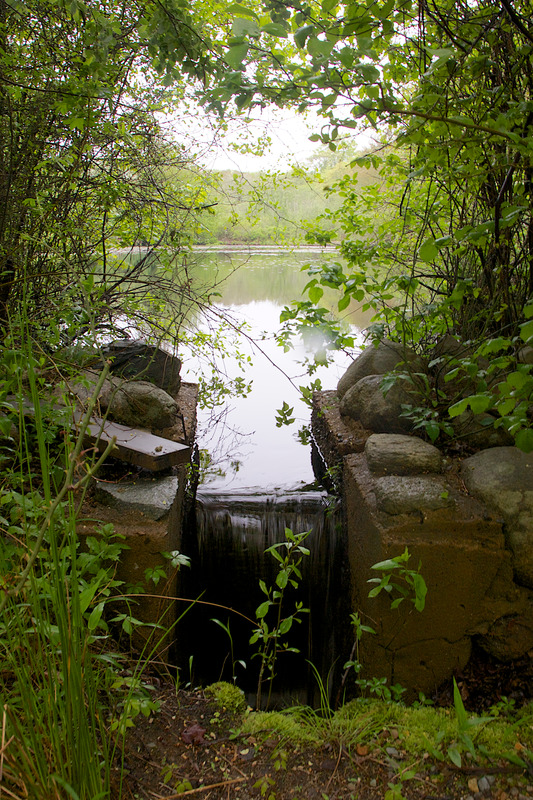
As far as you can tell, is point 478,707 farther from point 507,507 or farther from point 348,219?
point 348,219

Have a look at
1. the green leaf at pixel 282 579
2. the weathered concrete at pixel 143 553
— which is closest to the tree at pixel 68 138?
the weathered concrete at pixel 143 553

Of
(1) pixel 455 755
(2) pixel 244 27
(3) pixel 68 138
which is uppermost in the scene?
(3) pixel 68 138

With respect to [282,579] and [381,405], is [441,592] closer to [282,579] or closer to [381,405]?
[282,579]

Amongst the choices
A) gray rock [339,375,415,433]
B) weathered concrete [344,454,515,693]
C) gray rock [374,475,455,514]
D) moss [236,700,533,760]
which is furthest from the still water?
moss [236,700,533,760]

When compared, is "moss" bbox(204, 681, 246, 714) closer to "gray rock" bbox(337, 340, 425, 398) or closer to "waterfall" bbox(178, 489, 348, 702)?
"waterfall" bbox(178, 489, 348, 702)

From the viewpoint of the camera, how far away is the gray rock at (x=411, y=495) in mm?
2560

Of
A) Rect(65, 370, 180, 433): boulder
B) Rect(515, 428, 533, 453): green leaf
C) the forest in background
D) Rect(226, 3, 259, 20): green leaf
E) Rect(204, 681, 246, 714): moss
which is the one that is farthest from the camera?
Rect(65, 370, 180, 433): boulder

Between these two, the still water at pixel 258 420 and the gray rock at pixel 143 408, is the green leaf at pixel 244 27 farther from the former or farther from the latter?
the gray rock at pixel 143 408

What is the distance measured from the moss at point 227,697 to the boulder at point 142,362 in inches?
84.3

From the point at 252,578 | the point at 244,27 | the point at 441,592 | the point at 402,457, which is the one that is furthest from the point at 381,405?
the point at 244,27

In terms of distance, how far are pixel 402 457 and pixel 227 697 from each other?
1509 mm

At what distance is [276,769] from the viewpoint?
1.74 m

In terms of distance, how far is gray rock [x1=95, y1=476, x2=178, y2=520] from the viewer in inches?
102

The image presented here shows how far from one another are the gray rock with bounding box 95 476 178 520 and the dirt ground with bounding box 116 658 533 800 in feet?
2.87
